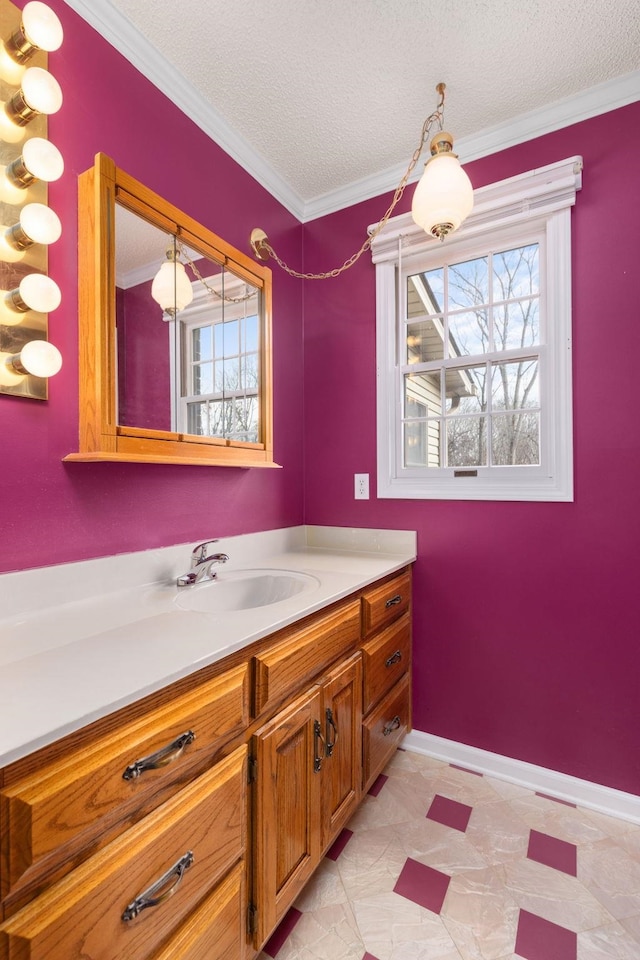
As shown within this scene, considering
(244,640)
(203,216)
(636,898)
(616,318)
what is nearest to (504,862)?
(636,898)

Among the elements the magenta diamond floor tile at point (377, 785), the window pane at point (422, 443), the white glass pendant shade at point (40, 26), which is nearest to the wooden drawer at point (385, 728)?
the magenta diamond floor tile at point (377, 785)

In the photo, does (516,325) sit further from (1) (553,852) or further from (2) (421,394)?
(1) (553,852)

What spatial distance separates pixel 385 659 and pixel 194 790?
3.20 ft

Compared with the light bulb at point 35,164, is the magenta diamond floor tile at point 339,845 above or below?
below

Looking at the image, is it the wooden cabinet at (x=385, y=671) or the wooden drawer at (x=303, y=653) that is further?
the wooden cabinet at (x=385, y=671)

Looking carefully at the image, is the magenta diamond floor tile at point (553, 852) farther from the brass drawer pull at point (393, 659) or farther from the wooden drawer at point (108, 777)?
the wooden drawer at point (108, 777)

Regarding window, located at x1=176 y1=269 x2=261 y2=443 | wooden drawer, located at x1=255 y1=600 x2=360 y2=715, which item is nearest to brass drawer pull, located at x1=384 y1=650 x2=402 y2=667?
wooden drawer, located at x1=255 y1=600 x2=360 y2=715

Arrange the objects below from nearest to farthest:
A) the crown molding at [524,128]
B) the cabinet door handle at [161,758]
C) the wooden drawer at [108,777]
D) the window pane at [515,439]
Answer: the wooden drawer at [108,777], the cabinet door handle at [161,758], the crown molding at [524,128], the window pane at [515,439]

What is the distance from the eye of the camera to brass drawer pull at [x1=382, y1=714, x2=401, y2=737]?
169 centimetres

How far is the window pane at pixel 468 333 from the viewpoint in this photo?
192cm

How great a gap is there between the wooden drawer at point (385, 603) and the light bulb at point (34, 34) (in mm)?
1706

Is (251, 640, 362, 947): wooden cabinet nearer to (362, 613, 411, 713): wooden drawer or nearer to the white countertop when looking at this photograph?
(362, 613, 411, 713): wooden drawer

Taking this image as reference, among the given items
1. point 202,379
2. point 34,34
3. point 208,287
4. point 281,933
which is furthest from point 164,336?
point 281,933

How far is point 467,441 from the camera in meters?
1.95
